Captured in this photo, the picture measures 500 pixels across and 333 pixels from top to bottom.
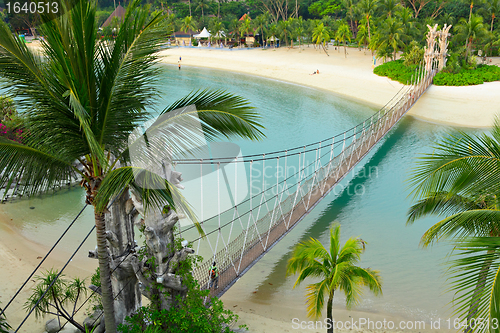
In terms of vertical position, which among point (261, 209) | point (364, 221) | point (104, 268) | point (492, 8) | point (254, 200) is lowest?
point (364, 221)

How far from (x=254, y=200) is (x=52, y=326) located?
5611 mm

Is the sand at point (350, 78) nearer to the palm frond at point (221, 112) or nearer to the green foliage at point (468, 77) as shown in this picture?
the green foliage at point (468, 77)

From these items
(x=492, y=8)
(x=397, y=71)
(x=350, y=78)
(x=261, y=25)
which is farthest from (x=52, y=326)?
(x=261, y=25)

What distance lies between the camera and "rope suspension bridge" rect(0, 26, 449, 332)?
6.33m

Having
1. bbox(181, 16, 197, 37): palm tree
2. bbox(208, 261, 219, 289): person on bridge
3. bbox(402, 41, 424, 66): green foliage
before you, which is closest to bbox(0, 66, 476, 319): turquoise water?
bbox(208, 261, 219, 289): person on bridge

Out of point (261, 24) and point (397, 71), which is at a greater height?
point (261, 24)

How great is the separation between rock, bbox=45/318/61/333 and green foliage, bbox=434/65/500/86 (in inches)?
725

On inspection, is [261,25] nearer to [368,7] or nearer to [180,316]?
[368,7]

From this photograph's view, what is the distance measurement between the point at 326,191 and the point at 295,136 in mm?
6859

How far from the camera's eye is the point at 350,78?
868 inches

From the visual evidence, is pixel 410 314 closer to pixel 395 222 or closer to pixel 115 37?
pixel 395 222

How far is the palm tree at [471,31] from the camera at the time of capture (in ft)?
66.9

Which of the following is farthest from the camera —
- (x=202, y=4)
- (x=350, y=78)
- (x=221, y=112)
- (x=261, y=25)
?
(x=202, y=4)

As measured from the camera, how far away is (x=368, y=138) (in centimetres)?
1214
